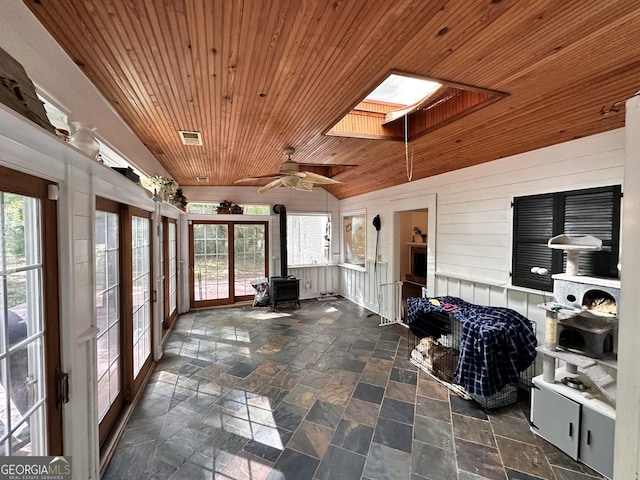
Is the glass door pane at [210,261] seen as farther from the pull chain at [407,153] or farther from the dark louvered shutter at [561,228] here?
the dark louvered shutter at [561,228]

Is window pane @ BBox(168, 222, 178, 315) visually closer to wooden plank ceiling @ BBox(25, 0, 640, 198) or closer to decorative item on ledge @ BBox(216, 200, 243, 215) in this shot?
decorative item on ledge @ BBox(216, 200, 243, 215)

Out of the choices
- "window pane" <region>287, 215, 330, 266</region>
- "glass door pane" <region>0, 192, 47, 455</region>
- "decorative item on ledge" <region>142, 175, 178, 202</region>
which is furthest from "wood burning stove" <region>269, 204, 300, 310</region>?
"glass door pane" <region>0, 192, 47, 455</region>

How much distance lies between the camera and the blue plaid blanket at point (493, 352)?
232cm

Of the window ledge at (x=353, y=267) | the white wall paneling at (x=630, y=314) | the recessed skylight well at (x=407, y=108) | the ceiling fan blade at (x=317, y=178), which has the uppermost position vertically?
the recessed skylight well at (x=407, y=108)

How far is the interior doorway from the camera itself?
555 centimetres

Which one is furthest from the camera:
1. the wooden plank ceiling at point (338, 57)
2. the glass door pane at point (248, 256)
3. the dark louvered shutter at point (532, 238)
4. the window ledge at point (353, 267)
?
the glass door pane at point (248, 256)

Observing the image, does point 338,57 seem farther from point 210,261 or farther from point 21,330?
point 210,261

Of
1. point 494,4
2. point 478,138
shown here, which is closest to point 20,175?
point 494,4

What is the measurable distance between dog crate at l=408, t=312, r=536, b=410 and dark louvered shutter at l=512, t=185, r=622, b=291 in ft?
1.95

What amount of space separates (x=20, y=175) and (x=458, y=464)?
9.65 ft

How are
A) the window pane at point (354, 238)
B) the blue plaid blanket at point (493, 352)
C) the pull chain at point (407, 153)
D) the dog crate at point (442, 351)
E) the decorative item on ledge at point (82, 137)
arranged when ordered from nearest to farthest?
the decorative item on ledge at point (82, 137) < the blue plaid blanket at point (493, 352) < the dog crate at point (442, 351) < the pull chain at point (407, 153) < the window pane at point (354, 238)

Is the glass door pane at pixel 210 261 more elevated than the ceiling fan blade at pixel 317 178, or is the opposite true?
the ceiling fan blade at pixel 317 178

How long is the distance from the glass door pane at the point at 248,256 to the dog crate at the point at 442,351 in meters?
3.74

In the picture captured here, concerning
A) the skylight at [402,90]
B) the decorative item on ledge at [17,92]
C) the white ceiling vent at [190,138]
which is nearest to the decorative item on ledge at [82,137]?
the decorative item on ledge at [17,92]
